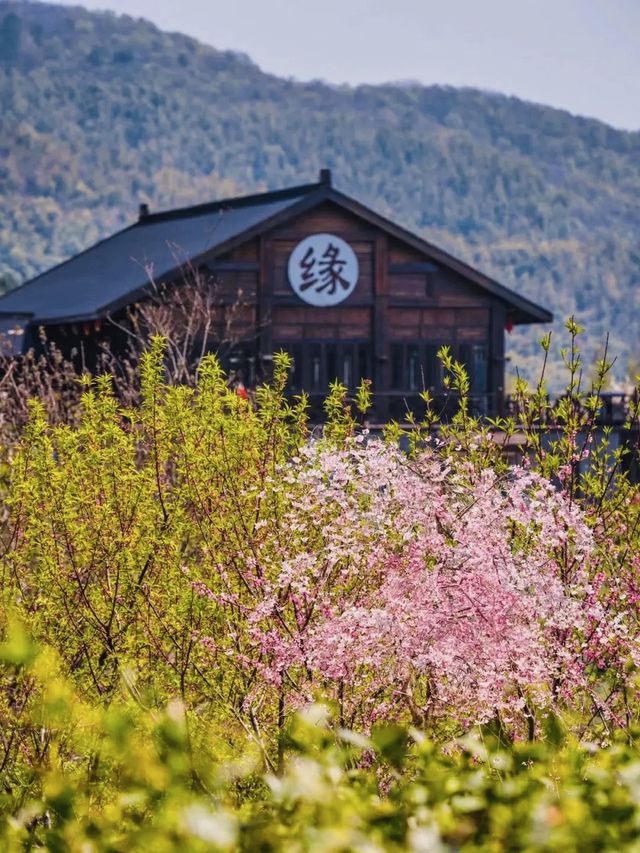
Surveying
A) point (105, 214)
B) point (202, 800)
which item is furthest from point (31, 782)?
point (105, 214)

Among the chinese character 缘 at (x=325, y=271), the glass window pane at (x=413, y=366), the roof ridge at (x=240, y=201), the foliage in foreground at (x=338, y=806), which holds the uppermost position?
the roof ridge at (x=240, y=201)

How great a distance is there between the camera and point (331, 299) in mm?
33438

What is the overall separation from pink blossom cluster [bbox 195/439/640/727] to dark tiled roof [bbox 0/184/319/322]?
18.4m

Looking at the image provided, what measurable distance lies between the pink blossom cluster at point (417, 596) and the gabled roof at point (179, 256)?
19.2 m

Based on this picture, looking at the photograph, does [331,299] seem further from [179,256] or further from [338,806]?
[338,806]

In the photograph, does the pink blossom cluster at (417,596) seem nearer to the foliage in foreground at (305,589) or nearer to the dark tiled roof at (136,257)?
the foliage in foreground at (305,589)

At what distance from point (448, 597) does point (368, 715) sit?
98 centimetres

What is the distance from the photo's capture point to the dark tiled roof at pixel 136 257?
3125 cm

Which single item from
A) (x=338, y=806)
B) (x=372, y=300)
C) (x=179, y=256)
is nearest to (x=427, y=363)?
(x=372, y=300)

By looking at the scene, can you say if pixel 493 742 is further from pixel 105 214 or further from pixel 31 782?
pixel 105 214

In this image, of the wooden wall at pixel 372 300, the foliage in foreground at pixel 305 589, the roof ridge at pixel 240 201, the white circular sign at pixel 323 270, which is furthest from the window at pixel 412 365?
the foliage in foreground at pixel 305 589

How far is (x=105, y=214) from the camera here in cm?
18250

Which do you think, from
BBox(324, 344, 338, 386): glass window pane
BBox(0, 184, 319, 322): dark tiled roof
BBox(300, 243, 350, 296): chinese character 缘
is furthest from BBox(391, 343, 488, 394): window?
BBox(0, 184, 319, 322): dark tiled roof

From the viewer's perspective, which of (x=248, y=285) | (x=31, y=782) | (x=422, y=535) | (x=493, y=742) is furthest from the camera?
(x=248, y=285)
